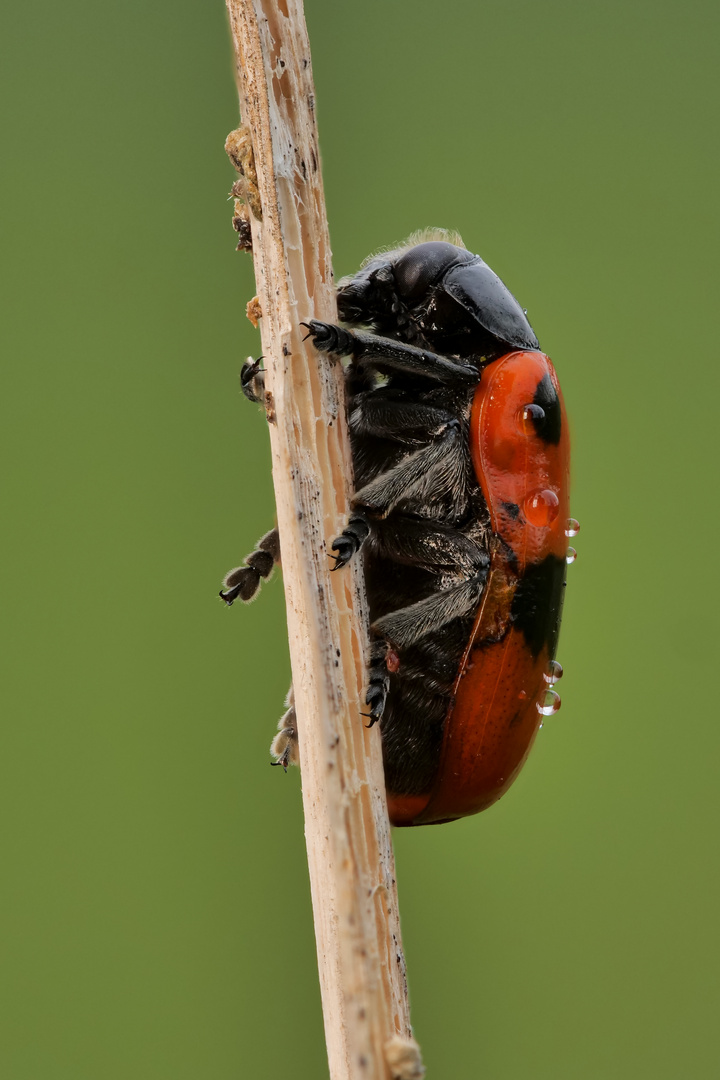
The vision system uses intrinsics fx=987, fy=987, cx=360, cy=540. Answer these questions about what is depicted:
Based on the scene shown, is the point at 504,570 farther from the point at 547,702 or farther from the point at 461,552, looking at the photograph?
the point at 547,702

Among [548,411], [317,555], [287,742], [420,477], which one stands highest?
[548,411]

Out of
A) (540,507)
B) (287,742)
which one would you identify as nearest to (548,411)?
(540,507)

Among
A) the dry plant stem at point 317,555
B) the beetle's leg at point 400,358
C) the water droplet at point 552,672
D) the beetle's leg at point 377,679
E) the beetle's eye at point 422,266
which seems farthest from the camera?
the beetle's eye at point 422,266

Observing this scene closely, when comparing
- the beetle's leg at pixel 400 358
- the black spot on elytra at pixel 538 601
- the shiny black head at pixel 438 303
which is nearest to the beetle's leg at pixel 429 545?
the black spot on elytra at pixel 538 601

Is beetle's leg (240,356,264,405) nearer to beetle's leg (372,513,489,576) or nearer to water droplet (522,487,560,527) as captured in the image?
beetle's leg (372,513,489,576)

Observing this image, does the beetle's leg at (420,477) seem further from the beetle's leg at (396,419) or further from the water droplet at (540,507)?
the water droplet at (540,507)

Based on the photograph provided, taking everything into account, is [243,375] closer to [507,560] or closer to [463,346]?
[463,346]
